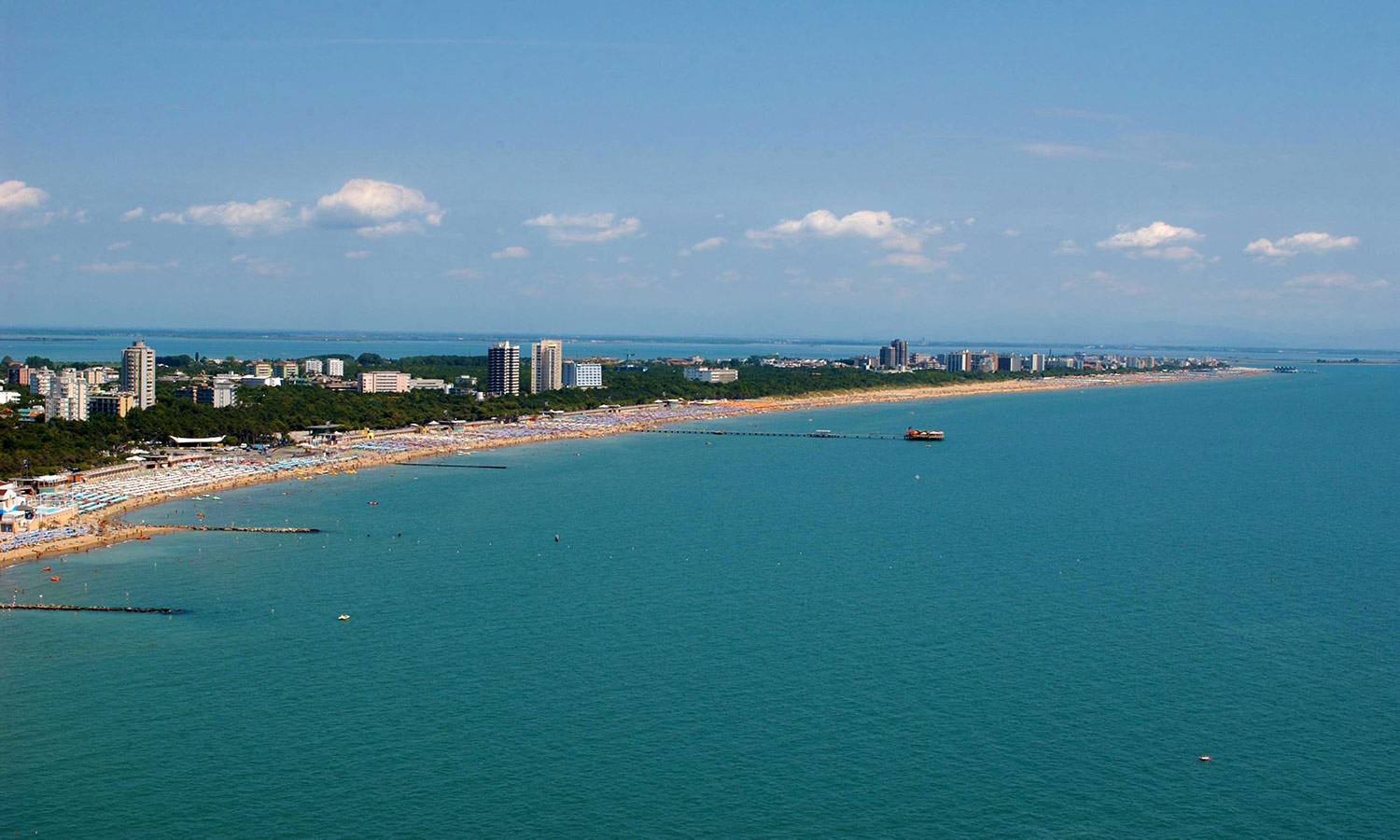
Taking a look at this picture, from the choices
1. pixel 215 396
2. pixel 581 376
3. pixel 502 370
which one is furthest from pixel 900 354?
pixel 215 396

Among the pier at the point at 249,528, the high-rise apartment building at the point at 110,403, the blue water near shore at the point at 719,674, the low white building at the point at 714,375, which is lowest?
the blue water near shore at the point at 719,674

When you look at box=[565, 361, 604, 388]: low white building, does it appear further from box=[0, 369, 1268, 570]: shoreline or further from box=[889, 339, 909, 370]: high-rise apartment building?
box=[889, 339, 909, 370]: high-rise apartment building

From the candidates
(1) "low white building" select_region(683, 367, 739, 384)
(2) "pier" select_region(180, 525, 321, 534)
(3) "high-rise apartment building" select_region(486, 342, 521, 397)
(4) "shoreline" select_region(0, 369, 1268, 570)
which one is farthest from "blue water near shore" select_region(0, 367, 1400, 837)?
(1) "low white building" select_region(683, 367, 739, 384)

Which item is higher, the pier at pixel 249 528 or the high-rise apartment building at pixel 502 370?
the high-rise apartment building at pixel 502 370

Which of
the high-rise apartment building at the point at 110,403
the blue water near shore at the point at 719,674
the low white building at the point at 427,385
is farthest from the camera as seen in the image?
the low white building at the point at 427,385

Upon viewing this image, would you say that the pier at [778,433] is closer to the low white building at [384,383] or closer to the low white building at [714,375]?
the low white building at [384,383]

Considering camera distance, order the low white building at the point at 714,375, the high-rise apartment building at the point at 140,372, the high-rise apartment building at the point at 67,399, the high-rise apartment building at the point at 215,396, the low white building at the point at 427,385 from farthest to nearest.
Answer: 1. the low white building at the point at 714,375
2. the low white building at the point at 427,385
3. the high-rise apartment building at the point at 215,396
4. the high-rise apartment building at the point at 140,372
5. the high-rise apartment building at the point at 67,399

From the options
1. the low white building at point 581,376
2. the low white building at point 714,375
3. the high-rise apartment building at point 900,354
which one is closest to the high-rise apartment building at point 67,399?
the low white building at point 581,376

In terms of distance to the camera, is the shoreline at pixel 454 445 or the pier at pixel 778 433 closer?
the shoreline at pixel 454 445
